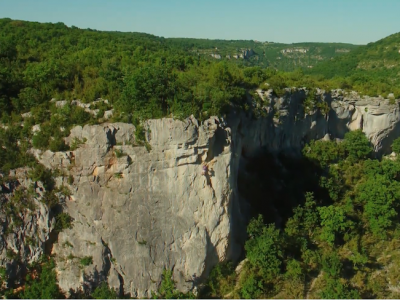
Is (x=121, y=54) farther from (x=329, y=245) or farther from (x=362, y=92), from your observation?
(x=362, y=92)

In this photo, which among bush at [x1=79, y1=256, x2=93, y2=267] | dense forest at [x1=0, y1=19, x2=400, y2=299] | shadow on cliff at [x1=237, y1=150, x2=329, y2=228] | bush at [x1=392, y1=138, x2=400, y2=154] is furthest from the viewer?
bush at [x1=392, y1=138, x2=400, y2=154]

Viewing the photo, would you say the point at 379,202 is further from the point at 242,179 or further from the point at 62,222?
the point at 62,222

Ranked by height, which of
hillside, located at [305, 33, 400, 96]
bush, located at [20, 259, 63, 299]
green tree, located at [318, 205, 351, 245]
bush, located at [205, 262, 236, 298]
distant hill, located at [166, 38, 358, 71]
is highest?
distant hill, located at [166, 38, 358, 71]

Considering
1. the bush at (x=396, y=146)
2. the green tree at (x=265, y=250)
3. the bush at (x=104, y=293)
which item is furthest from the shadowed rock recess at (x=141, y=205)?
the bush at (x=396, y=146)

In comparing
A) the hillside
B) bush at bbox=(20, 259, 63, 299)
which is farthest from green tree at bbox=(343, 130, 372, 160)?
bush at bbox=(20, 259, 63, 299)

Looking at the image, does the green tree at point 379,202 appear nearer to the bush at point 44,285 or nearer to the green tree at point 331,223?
the green tree at point 331,223

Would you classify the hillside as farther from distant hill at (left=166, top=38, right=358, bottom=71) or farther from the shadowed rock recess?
the shadowed rock recess

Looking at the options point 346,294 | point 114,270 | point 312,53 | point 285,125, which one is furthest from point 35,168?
point 312,53
